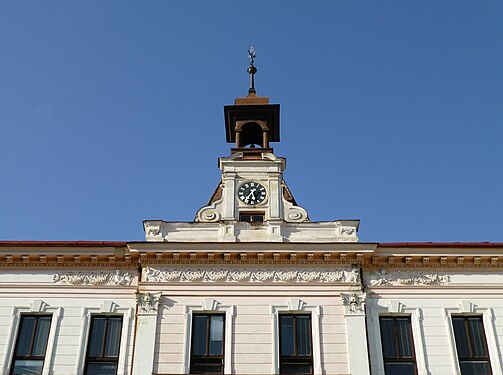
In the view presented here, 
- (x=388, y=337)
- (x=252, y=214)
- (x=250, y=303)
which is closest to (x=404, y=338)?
(x=388, y=337)

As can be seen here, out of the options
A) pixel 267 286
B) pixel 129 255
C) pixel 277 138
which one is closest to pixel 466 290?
pixel 267 286

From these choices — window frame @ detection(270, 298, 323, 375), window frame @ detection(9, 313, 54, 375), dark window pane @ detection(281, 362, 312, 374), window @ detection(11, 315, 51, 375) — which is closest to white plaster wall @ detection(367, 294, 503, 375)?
window frame @ detection(270, 298, 323, 375)

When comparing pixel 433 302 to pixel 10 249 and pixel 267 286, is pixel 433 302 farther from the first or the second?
pixel 10 249

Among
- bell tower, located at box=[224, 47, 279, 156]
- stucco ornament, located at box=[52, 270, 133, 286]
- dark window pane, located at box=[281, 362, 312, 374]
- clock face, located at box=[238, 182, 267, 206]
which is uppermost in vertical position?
bell tower, located at box=[224, 47, 279, 156]

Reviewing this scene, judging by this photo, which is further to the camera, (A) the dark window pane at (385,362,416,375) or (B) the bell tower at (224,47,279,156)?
(B) the bell tower at (224,47,279,156)

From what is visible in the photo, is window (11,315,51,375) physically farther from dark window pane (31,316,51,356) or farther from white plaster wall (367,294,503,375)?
white plaster wall (367,294,503,375)

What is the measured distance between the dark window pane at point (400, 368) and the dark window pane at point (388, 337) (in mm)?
275

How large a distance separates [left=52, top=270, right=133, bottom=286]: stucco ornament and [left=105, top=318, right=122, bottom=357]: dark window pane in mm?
1267

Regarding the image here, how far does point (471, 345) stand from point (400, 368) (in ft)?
7.70

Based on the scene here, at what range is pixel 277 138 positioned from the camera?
31703mm

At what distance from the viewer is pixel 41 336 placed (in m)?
20.4

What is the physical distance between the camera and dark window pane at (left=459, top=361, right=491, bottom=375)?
64.5 ft

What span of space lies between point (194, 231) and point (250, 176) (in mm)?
3327

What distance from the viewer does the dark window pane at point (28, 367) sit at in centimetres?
1967
